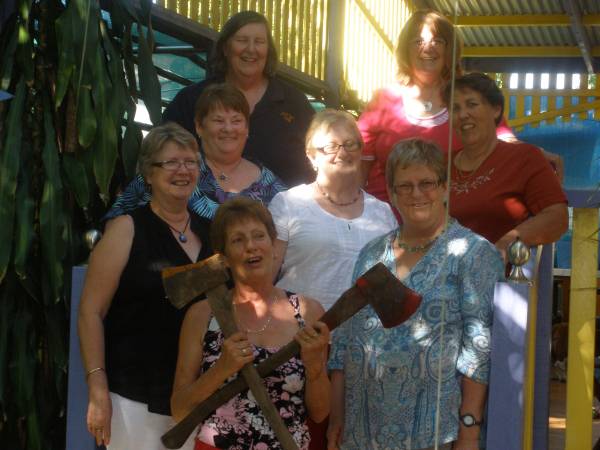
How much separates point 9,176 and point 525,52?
33.6ft

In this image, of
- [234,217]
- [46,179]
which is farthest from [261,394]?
[46,179]

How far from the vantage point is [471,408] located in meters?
2.88

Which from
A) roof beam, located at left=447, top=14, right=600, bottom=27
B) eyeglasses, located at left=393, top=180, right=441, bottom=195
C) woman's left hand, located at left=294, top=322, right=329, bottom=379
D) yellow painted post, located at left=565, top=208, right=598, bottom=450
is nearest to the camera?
woman's left hand, located at left=294, top=322, right=329, bottom=379

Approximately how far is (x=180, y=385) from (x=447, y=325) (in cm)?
66

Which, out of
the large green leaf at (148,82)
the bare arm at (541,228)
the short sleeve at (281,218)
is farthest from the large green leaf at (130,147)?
the bare arm at (541,228)

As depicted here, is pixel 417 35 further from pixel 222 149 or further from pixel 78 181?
pixel 78 181

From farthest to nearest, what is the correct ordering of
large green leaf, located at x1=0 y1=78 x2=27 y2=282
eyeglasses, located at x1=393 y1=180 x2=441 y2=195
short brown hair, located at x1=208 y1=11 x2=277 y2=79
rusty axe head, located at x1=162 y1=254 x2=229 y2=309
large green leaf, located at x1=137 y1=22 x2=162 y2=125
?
1. large green leaf, located at x1=137 y1=22 x2=162 y2=125
2. short brown hair, located at x1=208 y1=11 x2=277 y2=79
3. large green leaf, located at x1=0 y1=78 x2=27 y2=282
4. eyeglasses, located at x1=393 y1=180 x2=441 y2=195
5. rusty axe head, located at x1=162 y1=254 x2=229 y2=309

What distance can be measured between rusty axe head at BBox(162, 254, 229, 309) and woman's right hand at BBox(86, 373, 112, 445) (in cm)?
40

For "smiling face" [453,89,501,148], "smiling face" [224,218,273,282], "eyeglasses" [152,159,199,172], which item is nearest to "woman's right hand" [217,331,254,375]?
"smiling face" [224,218,273,282]

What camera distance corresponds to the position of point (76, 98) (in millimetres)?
3766

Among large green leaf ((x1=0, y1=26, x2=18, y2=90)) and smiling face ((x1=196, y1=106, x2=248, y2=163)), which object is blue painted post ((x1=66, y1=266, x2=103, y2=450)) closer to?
smiling face ((x1=196, y1=106, x2=248, y2=163))

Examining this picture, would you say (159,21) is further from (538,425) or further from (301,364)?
(301,364)

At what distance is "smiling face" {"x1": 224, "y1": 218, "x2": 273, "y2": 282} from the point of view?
2.82m

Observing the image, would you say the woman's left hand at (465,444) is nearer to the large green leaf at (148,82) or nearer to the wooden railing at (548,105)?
the large green leaf at (148,82)
